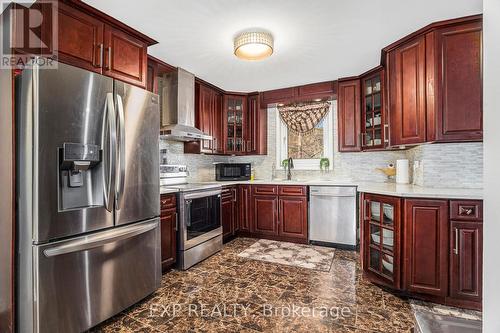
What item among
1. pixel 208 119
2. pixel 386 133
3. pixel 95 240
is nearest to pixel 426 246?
pixel 386 133

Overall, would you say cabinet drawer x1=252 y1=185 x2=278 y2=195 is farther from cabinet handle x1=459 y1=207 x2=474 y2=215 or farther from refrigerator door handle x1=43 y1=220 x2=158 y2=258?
cabinet handle x1=459 y1=207 x2=474 y2=215

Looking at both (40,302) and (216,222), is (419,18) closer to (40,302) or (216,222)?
(216,222)

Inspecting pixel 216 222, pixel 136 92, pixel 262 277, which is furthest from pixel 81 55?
pixel 262 277

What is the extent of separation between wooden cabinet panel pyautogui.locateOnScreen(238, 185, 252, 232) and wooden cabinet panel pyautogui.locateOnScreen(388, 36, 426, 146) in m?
2.17

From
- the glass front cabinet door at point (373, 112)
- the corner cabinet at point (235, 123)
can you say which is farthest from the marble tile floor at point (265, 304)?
the corner cabinet at point (235, 123)

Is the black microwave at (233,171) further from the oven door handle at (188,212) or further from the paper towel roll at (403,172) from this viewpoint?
the paper towel roll at (403,172)

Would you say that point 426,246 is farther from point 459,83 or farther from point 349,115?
point 349,115

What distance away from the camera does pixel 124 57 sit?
232cm

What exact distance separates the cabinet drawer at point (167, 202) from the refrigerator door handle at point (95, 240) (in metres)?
0.49

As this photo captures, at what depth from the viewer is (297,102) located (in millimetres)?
4293

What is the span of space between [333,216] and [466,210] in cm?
170

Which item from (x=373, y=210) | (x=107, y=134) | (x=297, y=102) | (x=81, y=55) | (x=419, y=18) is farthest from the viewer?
(x=297, y=102)

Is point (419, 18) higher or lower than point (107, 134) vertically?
higher

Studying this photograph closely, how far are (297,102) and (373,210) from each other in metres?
2.35
